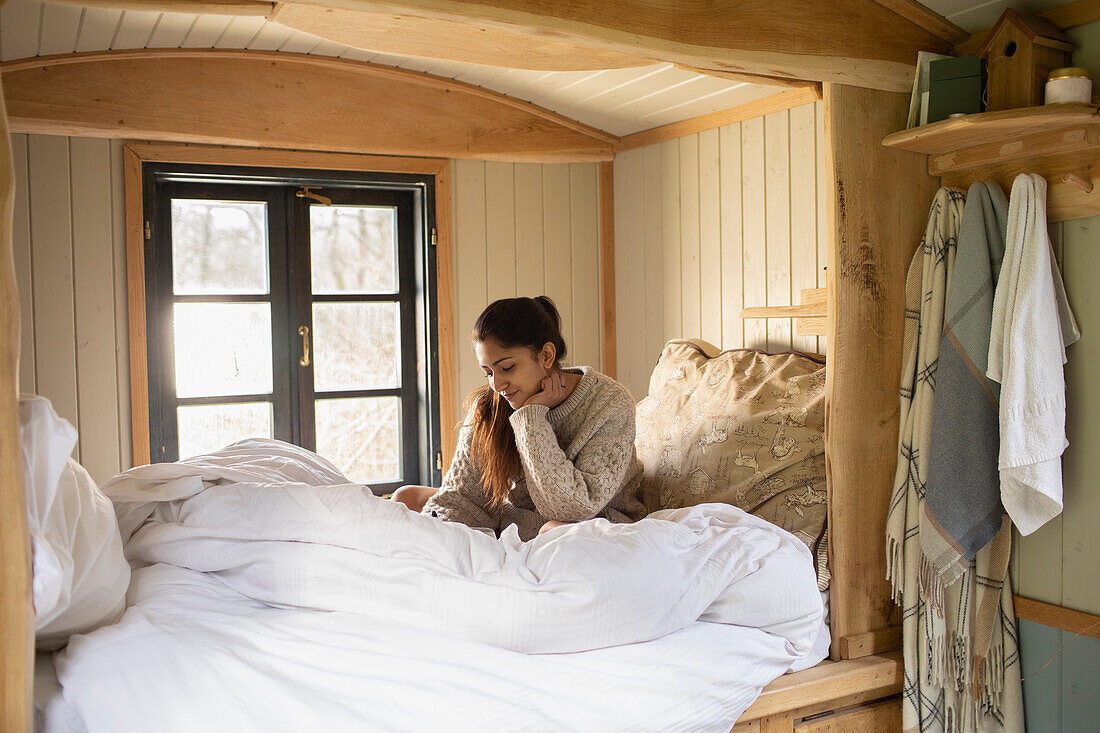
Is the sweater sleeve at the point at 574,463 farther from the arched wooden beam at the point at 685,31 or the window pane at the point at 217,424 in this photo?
the window pane at the point at 217,424

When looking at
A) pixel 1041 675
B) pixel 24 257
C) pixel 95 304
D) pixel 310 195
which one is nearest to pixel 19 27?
pixel 24 257

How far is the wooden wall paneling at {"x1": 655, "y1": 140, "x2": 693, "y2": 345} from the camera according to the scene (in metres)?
3.16

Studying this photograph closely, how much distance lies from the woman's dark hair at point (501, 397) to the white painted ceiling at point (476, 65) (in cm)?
87

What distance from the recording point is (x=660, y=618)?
1.65 meters

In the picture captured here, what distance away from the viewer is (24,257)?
8.82 feet

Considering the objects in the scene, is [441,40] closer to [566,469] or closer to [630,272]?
[566,469]

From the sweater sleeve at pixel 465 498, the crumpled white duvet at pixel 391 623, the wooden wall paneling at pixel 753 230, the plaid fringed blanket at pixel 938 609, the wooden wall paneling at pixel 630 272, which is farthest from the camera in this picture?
the wooden wall paneling at pixel 630 272

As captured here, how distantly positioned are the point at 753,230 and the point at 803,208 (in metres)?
0.22

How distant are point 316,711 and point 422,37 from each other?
4.93ft

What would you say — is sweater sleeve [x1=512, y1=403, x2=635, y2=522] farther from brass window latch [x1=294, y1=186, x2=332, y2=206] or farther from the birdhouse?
brass window latch [x1=294, y1=186, x2=332, y2=206]

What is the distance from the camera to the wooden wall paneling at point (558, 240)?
344cm

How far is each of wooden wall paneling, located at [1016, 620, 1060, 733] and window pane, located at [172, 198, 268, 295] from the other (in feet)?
8.33

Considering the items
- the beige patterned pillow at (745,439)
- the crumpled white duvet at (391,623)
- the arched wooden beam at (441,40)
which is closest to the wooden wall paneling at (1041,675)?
the beige patterned pillow at (745,439)

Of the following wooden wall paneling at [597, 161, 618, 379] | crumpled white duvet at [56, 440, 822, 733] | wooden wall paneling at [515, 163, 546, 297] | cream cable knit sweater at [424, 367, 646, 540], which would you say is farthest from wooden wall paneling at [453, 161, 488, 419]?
crumpled white duvet at [56, 440, 822, 733]
